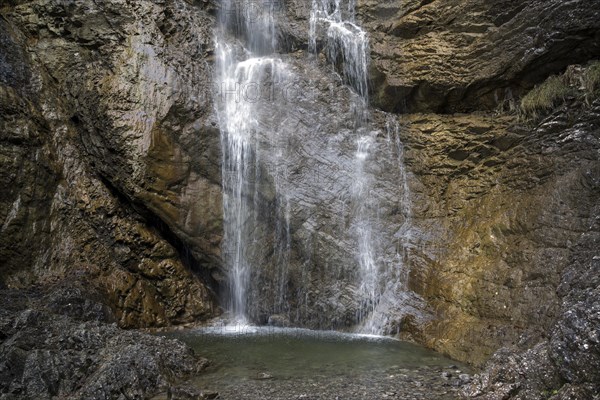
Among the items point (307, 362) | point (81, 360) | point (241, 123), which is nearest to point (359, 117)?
point (241, 123)

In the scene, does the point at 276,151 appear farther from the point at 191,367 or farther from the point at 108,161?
the point at 191,367

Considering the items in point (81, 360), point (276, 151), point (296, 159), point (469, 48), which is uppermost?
point (469, 48)

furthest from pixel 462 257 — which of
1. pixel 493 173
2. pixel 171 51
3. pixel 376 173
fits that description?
pixel 171 51

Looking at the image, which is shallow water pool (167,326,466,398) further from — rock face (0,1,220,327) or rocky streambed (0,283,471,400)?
rock face (0,1,220,327)

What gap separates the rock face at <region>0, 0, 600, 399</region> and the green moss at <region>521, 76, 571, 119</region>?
0.24 meters

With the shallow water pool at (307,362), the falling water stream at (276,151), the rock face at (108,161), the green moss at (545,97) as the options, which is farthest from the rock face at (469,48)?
the shallow water pool at (307,362)

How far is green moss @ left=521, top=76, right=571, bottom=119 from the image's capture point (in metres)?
10.4

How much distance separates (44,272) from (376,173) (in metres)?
7.87

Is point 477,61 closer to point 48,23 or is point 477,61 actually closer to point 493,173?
point 493,173

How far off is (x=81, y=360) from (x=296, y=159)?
6.80m

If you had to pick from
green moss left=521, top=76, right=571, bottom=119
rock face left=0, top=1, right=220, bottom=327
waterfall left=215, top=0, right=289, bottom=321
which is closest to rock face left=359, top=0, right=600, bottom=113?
green moss left=521, top=76, right=571, bottom=119

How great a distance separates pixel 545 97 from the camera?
416 inches

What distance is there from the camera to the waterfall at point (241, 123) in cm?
1201

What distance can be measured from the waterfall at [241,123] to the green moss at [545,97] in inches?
232
